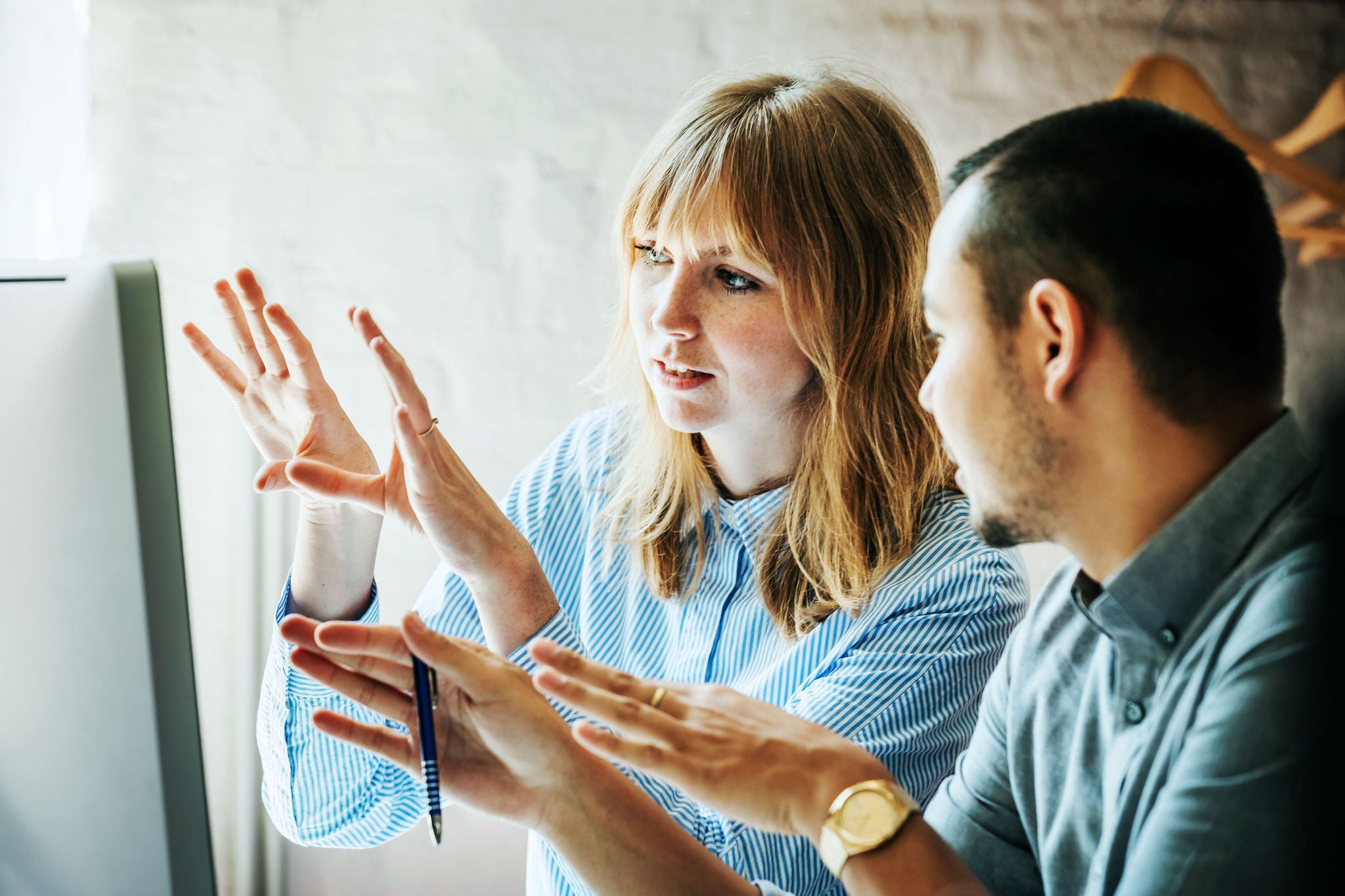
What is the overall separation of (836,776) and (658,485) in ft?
2.16

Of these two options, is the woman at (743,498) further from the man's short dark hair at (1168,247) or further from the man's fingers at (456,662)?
the man's short dark hair at (1168,247)

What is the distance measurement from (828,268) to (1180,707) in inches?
25.1

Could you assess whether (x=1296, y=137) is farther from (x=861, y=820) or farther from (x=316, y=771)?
(x=316, y=771)

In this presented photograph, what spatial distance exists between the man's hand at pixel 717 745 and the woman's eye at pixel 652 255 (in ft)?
1.96

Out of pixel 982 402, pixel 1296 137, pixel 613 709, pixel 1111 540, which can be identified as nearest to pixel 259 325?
pixel 613 709

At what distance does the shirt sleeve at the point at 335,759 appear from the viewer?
1.16 m

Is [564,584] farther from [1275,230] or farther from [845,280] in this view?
[1275,230]

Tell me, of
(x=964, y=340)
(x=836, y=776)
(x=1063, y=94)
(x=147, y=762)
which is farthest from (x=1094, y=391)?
(x=1063, y=94)

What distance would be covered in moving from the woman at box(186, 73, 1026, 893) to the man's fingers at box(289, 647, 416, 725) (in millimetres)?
176

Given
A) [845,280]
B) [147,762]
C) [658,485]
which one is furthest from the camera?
[658,485]

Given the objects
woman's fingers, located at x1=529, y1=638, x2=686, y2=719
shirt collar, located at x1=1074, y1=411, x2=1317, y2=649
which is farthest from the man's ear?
woman's fingers, located at x1=529, y1=638, x2=686, y2=719

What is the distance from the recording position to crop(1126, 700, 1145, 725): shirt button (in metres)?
0.78

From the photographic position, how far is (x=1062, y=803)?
2.83ft

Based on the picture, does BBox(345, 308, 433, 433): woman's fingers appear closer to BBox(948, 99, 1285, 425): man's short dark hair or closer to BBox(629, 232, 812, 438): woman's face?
BBox(629, 232, 812, 438): woman's face
